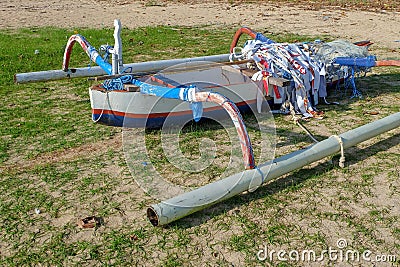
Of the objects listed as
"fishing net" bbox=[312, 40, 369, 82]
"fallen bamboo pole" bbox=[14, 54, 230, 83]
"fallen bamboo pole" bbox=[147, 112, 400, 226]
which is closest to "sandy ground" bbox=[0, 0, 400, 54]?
"fishing net" bbox=[312, 40, 369, 82]

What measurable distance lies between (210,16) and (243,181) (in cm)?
1018

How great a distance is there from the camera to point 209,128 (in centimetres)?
513

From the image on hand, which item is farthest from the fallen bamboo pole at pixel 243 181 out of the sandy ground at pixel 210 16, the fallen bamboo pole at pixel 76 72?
the sandy ground at pixel 210 16

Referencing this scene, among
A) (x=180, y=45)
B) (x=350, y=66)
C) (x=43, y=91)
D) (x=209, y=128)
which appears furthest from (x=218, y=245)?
(x=180, y=45)

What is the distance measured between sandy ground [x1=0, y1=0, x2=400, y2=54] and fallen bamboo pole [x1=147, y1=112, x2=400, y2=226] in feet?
19.6

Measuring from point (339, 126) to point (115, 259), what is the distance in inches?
123

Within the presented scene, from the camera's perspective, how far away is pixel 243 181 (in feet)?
11.9

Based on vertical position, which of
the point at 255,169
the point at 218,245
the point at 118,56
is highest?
the point at 118,56

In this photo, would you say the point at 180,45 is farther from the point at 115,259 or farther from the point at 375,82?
the point at 115,259

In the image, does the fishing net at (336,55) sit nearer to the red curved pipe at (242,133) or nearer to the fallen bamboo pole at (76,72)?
the fallen bamboo pole at (76,72)

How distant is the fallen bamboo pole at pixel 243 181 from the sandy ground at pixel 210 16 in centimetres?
598

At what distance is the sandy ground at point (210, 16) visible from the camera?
1115 cm

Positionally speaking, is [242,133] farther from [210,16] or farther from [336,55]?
[210,16]

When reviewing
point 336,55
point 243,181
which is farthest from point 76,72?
point 243,181
